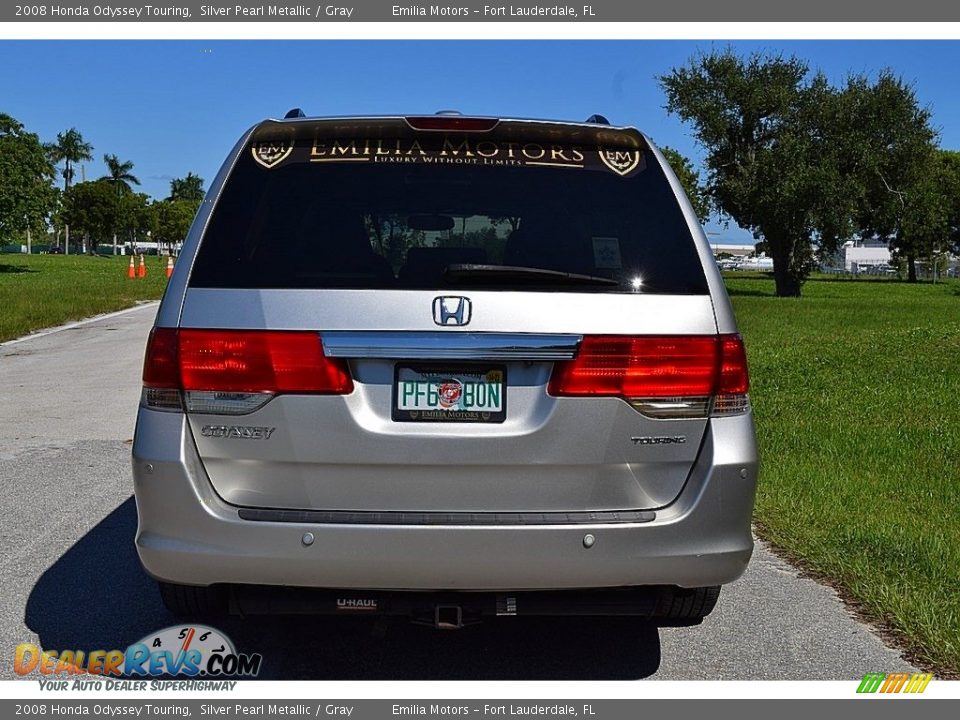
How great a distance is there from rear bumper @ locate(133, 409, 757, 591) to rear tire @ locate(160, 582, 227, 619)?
29 centimetres

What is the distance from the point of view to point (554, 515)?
11.1 feet

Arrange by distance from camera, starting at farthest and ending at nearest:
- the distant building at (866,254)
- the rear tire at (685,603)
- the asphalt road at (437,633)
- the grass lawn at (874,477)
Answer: the distant building at (866,254) → the grass lawn at (874,477) → the asphalt road at (437,633) → the rear tire at (685,603)

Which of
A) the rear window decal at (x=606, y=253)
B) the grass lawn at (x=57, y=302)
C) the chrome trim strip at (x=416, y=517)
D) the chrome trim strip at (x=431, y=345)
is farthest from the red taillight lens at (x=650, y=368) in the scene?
the grass lawn at (x=57, y=302)

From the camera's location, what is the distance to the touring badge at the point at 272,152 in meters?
3.68

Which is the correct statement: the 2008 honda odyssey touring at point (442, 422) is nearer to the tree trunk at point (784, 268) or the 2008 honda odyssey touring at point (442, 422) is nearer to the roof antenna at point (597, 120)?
the roof antenna at point (597, 120)

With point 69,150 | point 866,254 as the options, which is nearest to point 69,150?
point 69,150

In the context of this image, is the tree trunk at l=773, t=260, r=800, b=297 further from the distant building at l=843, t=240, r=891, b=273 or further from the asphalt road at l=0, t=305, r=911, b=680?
the distant building at l=843, t=240, r=891, b=273

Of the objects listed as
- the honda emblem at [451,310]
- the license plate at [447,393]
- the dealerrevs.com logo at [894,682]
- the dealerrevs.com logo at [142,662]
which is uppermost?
the honda emblem at [451,310]

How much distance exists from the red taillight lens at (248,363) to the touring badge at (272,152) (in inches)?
25.6

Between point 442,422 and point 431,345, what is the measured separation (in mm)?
238

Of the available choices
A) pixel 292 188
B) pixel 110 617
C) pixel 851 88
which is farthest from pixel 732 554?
pixel 851 88

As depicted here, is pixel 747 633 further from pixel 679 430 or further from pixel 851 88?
pixel 851 88

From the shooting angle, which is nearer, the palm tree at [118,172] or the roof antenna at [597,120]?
the roof antenna at [597,120]

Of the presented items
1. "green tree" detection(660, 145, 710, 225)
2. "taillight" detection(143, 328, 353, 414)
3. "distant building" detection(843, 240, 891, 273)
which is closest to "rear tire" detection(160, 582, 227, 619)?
"taillight" detection(143, 328, 353, 414)
